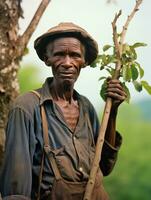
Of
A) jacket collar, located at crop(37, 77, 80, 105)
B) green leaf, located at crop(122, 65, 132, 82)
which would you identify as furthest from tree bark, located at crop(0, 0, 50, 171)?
green leaf, located at crop(122, 65, 132, 82)

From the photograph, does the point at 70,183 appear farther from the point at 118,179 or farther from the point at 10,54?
the point at 118,179

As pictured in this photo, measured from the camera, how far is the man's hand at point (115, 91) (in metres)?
3.57

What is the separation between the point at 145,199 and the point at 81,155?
21818 mm

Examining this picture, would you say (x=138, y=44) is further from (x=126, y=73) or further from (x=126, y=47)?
(x=126, y=73)

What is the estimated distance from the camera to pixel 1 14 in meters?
4.69

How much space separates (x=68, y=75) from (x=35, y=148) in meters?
0.47

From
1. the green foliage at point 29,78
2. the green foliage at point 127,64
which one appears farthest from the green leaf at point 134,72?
the green foliage at point 29,78

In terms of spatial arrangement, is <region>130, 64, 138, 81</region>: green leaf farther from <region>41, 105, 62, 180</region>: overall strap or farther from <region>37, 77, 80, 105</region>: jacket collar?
<region>41, 105, 62, 180</region>: overall strap

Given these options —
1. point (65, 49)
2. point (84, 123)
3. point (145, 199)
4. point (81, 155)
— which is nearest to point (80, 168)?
point (81, 155)

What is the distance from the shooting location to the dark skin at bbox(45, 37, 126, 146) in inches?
140

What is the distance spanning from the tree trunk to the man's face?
1.06 metres

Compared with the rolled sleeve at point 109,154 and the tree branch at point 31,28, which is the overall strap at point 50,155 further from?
the tree branch at point 31,28

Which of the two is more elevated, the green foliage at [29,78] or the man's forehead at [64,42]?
the green foliage at [29,78]

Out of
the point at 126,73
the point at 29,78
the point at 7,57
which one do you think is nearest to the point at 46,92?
the point at 126,73
